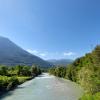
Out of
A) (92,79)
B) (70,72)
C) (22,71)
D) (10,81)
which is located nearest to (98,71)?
(92,79)

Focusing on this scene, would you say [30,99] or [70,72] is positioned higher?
[70,72]

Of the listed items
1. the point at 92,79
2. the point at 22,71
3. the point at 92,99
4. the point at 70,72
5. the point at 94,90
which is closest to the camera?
the point at 92,99

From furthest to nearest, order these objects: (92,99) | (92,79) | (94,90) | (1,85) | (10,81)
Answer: (10,81) → (1,85) → (92,79) → (94,90) → (92,99)

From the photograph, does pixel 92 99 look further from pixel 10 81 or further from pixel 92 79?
pixel 10 81

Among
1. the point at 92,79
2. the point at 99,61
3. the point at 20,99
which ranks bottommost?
the point at 20,99

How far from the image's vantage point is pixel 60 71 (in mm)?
178750

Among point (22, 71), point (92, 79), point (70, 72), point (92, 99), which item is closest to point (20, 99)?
point (92, 79)

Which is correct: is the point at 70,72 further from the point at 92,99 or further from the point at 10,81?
the point at 92,99

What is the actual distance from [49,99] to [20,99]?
7366 millimetres

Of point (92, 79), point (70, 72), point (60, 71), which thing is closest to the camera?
point (92, 79)

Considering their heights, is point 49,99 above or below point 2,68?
below

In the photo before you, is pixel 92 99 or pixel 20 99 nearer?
pixel 92 99

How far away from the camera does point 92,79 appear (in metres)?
52.9

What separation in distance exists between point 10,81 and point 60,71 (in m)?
89.6
